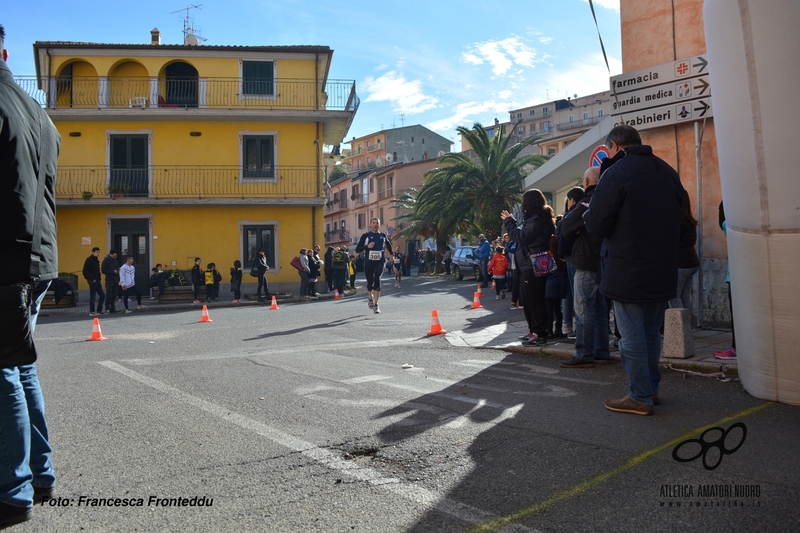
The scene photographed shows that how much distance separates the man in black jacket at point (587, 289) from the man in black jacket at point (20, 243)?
4.81 meters

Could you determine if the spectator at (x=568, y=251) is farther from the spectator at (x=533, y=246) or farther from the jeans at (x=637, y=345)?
the jeans at (x=637, y=345)

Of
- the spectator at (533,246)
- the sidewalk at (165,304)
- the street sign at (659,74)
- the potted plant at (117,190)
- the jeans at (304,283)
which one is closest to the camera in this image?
the spectator at (533,246)

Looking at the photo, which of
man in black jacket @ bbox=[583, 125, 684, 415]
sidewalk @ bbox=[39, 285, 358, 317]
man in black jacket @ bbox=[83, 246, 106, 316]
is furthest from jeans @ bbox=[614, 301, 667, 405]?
sidewalk @ bbox=[39, 285, 358, 317]

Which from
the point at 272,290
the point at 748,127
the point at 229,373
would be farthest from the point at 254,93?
the point at 748,127

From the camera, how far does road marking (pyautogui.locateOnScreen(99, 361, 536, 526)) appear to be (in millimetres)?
3264

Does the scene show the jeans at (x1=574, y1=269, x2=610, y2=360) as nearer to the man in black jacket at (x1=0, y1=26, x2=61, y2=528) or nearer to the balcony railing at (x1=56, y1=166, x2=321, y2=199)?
the man in black jacket at (x1=0, y1=26, x2=61, y2=528)

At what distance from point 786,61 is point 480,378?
381 centimetres

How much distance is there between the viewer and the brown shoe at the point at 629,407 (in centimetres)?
493

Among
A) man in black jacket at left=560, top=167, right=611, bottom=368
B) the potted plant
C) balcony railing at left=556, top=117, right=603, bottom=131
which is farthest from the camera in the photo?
balcony railing at left=556, top=117, right=603, bottom=131

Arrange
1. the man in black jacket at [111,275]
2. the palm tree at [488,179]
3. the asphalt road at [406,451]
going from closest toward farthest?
the asphalt road at [406,451]
the man in black jacket at [111,275]
the palm tree at [488,179]

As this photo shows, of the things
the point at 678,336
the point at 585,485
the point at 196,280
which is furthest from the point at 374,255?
the point at 585,485

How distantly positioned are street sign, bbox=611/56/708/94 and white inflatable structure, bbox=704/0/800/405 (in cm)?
342

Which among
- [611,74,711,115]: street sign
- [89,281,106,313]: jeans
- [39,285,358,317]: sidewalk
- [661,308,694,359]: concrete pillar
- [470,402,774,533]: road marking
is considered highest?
[611,74,711,115]: street sign

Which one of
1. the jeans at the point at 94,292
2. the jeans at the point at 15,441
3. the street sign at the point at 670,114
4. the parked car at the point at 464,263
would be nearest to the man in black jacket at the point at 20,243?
the jeans at the point at 15,441
